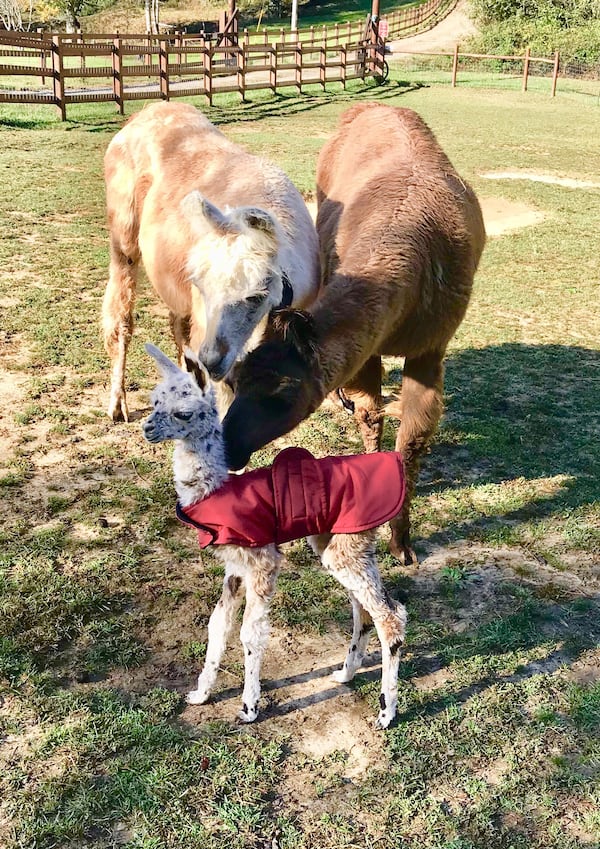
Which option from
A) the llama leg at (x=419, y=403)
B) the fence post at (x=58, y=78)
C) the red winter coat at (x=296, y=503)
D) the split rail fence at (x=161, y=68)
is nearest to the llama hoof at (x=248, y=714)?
the red winter coat at (x=296, y=503)

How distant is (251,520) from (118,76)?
20.2 metres

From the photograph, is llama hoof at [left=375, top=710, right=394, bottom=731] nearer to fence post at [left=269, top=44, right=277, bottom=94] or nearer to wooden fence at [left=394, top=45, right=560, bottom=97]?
fence post at [left=269, top=44, right=277, bottom=94]

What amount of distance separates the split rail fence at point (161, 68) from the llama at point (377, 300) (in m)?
16.4

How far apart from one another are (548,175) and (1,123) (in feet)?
41.8

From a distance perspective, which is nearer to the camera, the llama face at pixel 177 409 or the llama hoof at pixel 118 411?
the llama face at pixel 177 409

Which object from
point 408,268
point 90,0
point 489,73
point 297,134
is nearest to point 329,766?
point 408,268

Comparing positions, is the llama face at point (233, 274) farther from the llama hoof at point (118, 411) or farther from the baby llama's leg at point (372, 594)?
the llama hoof at point (118, 411)

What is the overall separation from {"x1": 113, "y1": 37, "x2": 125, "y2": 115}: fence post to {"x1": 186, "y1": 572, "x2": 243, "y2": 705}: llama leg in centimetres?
1972

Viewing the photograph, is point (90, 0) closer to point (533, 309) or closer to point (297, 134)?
point (297, 134)

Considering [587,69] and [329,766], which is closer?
[329,766]

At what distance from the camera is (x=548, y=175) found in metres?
15.8

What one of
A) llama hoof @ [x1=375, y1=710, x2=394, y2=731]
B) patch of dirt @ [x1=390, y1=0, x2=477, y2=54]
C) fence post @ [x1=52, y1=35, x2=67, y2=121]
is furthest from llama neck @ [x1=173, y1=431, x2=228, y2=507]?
patch of dirt @ [x1=390, y1=0, x2=477, y2=54]

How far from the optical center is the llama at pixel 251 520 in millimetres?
2791

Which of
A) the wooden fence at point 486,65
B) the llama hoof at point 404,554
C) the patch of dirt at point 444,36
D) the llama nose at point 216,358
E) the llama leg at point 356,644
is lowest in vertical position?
the llama hoof at point 404,554
